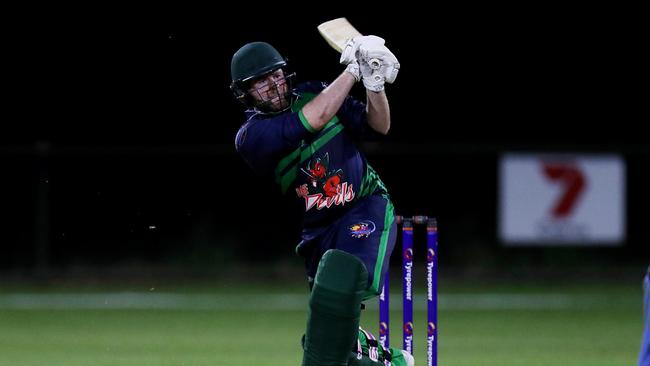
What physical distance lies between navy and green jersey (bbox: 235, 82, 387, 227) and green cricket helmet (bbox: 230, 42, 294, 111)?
164mm

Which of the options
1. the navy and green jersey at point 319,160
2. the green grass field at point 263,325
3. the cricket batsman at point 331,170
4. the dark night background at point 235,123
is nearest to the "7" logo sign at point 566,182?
the dark night background at point 235,123

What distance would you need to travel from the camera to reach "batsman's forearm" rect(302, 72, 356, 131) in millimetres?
5055

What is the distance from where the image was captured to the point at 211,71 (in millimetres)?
16109

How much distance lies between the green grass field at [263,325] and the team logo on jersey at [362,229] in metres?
2.73

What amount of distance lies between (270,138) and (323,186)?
33 cm

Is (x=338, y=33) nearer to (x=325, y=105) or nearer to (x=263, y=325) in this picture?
(x=325, y=105)

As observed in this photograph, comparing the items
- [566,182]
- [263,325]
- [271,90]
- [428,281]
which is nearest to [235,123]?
[566,182]

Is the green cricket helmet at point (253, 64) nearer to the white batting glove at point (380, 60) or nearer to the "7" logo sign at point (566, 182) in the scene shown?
the white batting glove at point (380, 60)

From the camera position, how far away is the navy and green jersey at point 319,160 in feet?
17.1

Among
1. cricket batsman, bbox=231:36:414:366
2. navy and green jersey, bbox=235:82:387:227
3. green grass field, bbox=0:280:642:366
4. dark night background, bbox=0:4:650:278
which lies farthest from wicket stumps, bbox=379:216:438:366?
dark night background, bbox=0:4:650:278

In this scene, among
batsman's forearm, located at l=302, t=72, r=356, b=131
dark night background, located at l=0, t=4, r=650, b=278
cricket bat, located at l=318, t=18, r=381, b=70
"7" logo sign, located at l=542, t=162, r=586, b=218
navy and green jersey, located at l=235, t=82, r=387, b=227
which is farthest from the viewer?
dark night background, located at l=0, t=4, r=650, b=278

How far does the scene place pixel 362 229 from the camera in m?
5.33

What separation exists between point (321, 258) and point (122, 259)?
8.69m

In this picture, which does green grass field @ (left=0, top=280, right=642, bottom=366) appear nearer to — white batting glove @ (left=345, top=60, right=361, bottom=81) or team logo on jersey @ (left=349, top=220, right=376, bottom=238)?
team logo on jersey @ (left=349, top=220, right=376, bottom=238)
